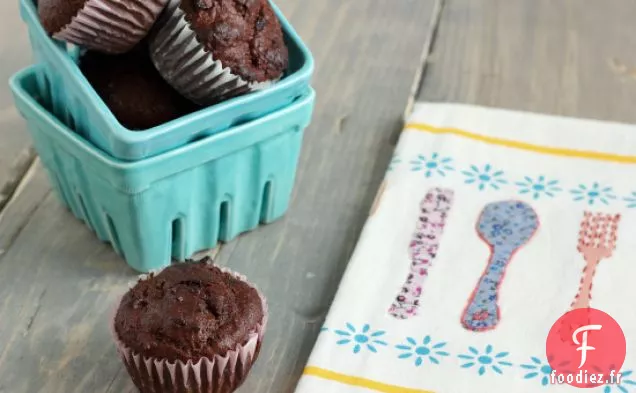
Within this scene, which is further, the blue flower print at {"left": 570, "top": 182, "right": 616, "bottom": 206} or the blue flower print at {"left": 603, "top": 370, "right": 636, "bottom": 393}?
the blue flower print at {"left": 570, "top": 182, "right": 616, "bottom": 206}

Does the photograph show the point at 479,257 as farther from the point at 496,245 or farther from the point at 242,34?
the point at 242,34

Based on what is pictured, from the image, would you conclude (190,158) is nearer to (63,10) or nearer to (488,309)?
(63,10)

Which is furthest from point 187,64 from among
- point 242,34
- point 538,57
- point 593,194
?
point 538,57

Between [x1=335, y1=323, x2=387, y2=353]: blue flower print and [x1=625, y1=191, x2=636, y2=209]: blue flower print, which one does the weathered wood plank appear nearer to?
[x1=335, y1=323, x2=387, y2=353]: blue flower print

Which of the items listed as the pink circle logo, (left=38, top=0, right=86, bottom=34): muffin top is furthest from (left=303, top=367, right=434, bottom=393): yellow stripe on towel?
(left=38, top=0, right=86, bottom=34): muffin top

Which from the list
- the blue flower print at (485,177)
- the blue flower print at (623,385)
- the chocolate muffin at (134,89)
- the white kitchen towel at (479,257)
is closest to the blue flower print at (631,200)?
the white kitchen towel at (479,257)

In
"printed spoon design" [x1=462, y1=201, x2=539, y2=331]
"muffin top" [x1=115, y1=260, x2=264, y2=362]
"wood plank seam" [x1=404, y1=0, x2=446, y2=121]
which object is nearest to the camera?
"muffin top" [x1=115, y1=260, x2=264, y2=362]
